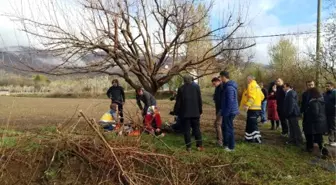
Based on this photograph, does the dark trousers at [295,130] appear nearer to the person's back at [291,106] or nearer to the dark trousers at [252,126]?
the person's back at [291,106]

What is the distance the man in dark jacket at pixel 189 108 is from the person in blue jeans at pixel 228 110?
0.59 metres

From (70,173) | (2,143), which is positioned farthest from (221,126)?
(2,143)

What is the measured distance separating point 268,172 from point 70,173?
3.58 meters

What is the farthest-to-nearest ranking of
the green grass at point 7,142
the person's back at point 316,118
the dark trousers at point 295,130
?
1. the dark trousers at point 295,130
2. the person's back at point 316,118
3. the green grass at point 7,142

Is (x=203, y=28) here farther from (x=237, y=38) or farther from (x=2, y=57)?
(x=2, y=57)

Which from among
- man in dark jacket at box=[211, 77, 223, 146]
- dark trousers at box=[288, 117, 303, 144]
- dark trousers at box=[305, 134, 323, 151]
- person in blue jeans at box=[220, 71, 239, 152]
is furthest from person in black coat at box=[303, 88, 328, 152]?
man in dark jacket at box=[211, 77, 223, 146]

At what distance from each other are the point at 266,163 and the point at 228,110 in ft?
5.51

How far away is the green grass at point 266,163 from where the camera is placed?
21.3ft

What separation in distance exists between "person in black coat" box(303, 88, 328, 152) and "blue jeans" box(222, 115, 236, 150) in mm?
1843

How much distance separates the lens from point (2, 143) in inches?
261

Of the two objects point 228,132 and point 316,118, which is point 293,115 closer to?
point 316,118

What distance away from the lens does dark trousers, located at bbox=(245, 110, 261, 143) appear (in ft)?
31.1

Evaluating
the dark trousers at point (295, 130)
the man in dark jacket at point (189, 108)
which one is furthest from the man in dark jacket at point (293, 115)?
the man in dark jacket at point (189, 108)

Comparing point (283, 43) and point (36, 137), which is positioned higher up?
point (283, 43)
